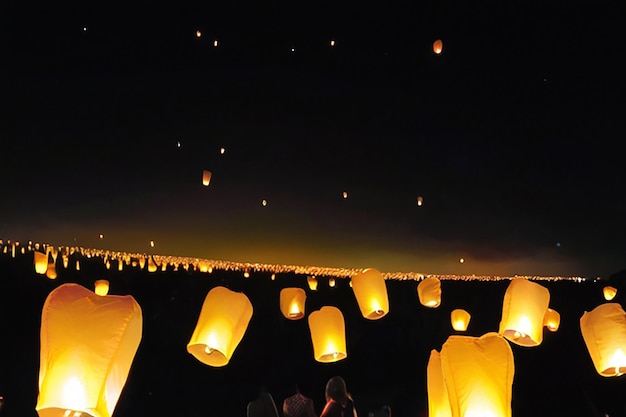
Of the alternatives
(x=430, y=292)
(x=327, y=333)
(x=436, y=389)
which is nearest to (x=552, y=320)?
(x=430, y=292)

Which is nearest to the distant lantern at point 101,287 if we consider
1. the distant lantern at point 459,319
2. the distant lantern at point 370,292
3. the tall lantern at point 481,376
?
the distant lantern at point 459,319

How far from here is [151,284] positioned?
1413 cm

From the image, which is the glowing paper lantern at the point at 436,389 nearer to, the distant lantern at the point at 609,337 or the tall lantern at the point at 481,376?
the tall lantern at the point at 481,376

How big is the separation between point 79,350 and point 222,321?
4.56 ft

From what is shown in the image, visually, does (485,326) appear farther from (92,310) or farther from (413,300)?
(92,310)

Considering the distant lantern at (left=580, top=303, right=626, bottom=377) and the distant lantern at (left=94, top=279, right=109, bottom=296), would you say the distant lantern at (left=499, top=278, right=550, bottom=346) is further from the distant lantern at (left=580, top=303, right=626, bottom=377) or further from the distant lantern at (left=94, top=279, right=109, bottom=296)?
the distant lantern at (left=94, top=279, right=109, bottom=296)

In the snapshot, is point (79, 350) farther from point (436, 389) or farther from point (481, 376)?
point (436, 389)

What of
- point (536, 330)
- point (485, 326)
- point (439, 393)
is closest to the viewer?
point (439, 393)

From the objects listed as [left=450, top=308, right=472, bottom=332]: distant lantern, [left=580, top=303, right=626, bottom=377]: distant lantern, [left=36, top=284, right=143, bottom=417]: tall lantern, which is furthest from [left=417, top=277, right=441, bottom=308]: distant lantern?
[left=36, top=284, right=143, bottom=417]: tall lantern

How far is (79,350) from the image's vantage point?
186cm

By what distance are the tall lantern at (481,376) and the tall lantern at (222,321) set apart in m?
1.47

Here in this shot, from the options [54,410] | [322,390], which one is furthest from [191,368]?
[54,410]

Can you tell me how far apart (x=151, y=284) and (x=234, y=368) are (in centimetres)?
629

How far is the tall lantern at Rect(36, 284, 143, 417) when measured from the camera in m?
1.85
